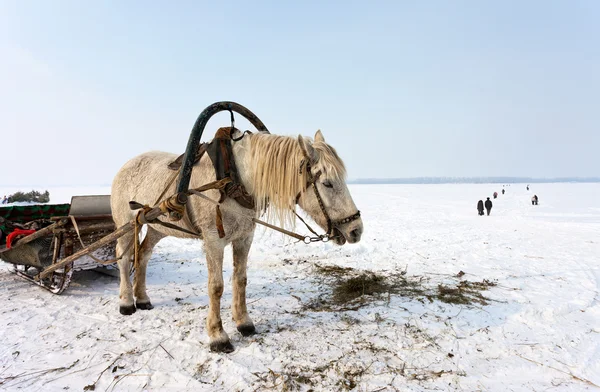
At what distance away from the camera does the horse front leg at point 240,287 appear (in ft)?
11.0

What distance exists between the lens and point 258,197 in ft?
9.55

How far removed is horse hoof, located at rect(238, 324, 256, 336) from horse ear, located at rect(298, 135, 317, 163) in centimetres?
208

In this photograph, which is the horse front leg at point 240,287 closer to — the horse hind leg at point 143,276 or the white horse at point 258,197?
the white horse at point 258,197

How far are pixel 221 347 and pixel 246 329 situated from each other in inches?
16.1

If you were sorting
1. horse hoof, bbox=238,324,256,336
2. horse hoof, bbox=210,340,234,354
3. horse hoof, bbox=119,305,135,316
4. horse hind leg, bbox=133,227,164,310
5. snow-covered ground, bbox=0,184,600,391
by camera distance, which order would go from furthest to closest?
horse hind leg, bbox=133,227,164,310 < horse hoof, bbox=119,305,135,316 < horse hoof, bbox=238,324,256,336 < horse hoof, bbox=210,340,234,354 < snow-covered ground, bbox=0,184,600,391

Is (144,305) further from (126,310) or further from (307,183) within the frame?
(307,183)

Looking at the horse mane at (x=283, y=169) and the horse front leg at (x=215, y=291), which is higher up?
the horse mane at (x=283, y=169)

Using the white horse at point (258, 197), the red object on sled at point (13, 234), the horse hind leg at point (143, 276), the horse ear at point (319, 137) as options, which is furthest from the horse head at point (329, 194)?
the red object on sled at point (13, 234)

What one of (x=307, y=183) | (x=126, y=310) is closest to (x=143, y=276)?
(x=126, y=310)

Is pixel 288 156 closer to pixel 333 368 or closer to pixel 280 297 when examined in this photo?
pixel 333 368

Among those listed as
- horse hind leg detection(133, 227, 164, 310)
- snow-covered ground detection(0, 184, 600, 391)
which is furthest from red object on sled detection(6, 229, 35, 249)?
horse hind leg detection(133, 227, 164, 310)

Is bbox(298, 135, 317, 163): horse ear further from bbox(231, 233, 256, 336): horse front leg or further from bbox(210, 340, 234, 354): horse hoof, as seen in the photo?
bbox(210, 340, 234, 354): horse hoof

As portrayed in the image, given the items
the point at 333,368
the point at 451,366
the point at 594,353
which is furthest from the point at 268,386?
the point at 594,353

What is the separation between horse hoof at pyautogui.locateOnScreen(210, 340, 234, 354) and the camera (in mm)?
2926
